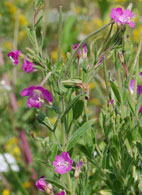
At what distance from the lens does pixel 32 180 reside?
4.65 ft

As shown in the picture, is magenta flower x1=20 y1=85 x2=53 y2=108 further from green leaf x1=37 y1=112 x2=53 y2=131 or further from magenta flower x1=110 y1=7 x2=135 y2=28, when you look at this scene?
magenta flower x1=110 y1=7 x2=135 y2=28

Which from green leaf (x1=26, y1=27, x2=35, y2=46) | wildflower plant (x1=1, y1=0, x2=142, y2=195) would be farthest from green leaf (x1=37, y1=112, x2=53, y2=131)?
green leaf (x1=26, y1=27, x2=35, y2=46)

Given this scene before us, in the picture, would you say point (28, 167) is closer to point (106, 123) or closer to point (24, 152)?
point (24, 152)

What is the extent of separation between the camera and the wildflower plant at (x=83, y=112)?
56cm

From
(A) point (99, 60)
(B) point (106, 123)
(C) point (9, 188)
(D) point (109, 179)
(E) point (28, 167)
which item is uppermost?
(A) point (99, 60)

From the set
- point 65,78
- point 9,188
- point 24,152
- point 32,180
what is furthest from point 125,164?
point 9,188

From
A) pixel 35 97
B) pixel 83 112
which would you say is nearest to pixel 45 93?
pixel 35 97

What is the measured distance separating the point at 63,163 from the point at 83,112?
0.15 metres

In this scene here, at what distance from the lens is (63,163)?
557mm

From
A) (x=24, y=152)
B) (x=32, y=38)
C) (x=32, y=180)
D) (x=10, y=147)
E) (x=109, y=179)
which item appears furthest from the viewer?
(x=10, y=147)

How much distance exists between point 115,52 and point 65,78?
126 millimetres

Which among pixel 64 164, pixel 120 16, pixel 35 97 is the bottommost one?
pixel 64 164

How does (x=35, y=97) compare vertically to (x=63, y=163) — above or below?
above

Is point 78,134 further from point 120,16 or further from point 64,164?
point 120,16
